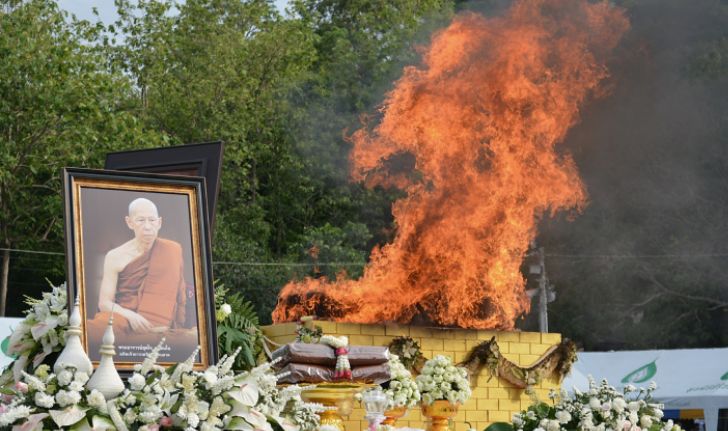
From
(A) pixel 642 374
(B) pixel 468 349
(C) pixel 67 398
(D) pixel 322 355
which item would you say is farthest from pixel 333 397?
(A) pixel 642 374

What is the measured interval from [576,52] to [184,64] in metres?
21.8

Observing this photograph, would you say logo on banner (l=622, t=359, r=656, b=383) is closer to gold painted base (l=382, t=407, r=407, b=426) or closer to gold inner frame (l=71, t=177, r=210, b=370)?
gold painted base (l=382, t=407, r=407, b=426)

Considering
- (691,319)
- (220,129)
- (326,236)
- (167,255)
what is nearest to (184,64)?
(220,129)

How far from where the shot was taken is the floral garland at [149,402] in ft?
18.5

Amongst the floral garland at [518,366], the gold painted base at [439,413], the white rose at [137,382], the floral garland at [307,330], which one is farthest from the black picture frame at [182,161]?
the floral garland at [518,366]

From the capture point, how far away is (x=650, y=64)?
109ft

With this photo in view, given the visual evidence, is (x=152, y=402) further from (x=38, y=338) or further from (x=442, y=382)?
(x=442, y=382)

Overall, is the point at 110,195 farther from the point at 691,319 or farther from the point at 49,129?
the point at 691,319

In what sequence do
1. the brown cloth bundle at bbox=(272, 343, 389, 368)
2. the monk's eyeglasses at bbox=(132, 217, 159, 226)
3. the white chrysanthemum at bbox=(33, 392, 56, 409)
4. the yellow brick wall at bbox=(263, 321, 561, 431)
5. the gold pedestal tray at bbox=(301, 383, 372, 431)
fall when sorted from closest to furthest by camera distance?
1. the white chrysanthemum at bbox=(33, 392, 56, 409)
2. the monk's eyeglasses at bbox=(132, 217, 159, 226)
3. the gold pedestal tray at bbox=(301, 383, 372, 431)
4. the brown cloth bundle at bbox=(272, 343, 389, 368)
5. the yellow brick wall at bbox=(263, 321, 561, 431)

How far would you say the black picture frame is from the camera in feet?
30.7

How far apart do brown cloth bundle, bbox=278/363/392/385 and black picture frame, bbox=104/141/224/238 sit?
2.06 m

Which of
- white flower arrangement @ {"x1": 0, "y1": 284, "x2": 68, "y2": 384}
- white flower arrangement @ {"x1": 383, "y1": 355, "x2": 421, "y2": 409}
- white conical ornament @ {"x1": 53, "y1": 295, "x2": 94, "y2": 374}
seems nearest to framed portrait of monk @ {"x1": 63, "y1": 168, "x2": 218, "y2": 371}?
white flower arrangement @ {"x1": 0, "y1": 284, "x2": 68, "y2": 384}

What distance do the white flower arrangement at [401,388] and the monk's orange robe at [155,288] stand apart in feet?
19.1

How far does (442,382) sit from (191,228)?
7.21 m
